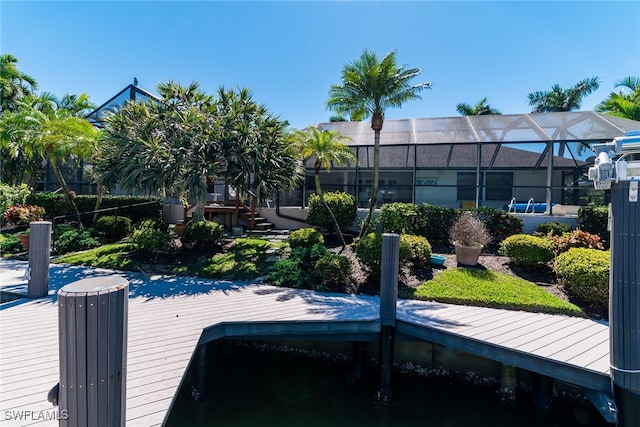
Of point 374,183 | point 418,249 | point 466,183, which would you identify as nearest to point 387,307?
point 418,249

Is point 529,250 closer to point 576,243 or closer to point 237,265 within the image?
point 576,243

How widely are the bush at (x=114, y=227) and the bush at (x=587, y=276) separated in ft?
Answer: 41.8

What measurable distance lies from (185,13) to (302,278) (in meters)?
8.29

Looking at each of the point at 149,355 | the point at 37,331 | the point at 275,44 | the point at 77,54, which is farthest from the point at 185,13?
the point at 149,355

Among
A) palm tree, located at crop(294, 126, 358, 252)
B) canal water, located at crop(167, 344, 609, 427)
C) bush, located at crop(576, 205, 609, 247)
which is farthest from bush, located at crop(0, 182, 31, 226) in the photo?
bush, located at crop(576, 205, 609, 247)

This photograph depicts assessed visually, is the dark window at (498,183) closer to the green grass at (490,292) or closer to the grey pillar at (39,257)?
the green grass at (490,292)

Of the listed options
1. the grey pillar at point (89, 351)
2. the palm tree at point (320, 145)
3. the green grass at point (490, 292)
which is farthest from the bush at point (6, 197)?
the green grass at point (490, 292)

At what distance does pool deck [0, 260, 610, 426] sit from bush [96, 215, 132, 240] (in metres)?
4.34

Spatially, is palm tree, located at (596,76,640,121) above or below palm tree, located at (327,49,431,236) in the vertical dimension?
above

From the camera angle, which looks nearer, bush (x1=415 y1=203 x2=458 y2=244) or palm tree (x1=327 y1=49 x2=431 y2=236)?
palm tree (x1=327 y1=49 x2=431 y2=236)

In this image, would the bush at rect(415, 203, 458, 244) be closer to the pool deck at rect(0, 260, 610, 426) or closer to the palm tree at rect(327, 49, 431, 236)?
the palm tree at rect(327, 49, 431, 236)

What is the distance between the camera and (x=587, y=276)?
19.6 feet

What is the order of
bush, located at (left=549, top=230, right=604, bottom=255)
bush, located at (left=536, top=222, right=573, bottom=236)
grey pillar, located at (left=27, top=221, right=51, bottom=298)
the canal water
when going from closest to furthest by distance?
the canal water
grey pillar, located at (left=27, top=221, right=51, bottom=298)
bush, located at (left=549, top=230, right=604, bottom=255)
bush, located at (left=536, top=222, right=573, bottom=236)

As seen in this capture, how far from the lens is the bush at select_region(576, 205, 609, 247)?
9.36 meters
